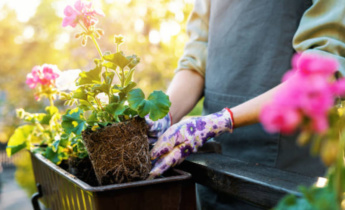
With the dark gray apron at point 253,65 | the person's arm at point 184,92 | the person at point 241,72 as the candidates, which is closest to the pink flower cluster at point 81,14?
the person at point 241,72

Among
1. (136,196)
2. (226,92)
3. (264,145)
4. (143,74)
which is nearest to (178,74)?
(226,92)

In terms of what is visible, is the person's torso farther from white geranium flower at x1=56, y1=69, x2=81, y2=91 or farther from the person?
white geranium flower at x1=56, y1=69, x2=81, y2=91

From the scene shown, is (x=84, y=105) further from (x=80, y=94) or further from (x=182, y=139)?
(x=182, y=139)

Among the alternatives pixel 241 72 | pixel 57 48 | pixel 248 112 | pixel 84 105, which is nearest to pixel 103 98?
pixel 84 105

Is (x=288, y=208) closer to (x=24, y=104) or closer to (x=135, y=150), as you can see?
(x=135, y=150)

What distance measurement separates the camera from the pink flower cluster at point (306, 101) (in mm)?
305

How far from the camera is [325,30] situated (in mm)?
1155

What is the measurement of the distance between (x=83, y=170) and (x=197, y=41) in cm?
97

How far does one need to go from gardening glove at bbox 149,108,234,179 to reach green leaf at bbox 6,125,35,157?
80 centimetres

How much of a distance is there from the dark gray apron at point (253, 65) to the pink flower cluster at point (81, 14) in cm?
73

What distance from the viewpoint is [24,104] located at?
47.5 ft

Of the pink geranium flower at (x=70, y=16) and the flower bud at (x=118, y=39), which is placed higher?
the pink geranium flower at (x=70, y=16)

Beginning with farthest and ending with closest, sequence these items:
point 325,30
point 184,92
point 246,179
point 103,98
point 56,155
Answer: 1. point 184,92
2. point 56,155
3. point 325,30
4. point 103,98
5. point 246,179

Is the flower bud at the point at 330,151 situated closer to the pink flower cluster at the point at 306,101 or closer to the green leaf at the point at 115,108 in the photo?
the pink flower cluster at the point at 306,101
